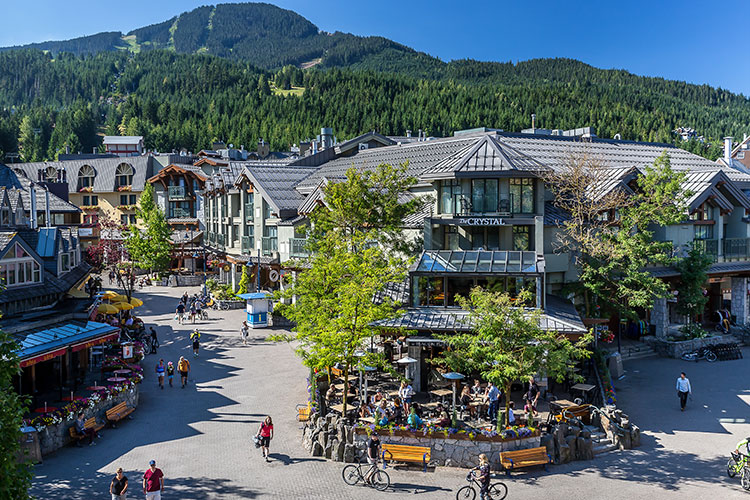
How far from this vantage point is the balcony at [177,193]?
8150 centimetres

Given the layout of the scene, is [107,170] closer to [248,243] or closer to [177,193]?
[177,193]

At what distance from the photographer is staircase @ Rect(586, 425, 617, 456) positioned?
24500 mm

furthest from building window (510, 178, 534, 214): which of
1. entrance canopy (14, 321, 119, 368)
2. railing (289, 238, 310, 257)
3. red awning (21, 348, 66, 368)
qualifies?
red awning (21, 348, 66, 368)

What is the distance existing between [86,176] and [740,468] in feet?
295

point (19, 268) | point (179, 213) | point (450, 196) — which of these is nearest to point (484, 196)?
point (450, 196)

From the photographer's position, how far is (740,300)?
4538 cm

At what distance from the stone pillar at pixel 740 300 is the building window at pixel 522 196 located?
2107 centimetres

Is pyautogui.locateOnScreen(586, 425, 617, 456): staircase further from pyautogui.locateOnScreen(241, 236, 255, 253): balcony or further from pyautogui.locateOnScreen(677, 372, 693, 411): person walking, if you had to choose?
pyautogui.locateOnScreen(241, 236, 255, 253): balcony

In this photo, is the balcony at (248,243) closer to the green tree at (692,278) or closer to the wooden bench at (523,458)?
the green tree at (692,278)

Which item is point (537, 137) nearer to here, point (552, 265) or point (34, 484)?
point (552, 265)

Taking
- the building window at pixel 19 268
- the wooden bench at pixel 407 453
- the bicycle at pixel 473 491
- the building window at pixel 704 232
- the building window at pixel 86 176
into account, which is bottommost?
the bicycle at pixel 473 491

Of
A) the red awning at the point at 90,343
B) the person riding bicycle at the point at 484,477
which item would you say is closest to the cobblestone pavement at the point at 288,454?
the person riding bicycle at the point at 484,477

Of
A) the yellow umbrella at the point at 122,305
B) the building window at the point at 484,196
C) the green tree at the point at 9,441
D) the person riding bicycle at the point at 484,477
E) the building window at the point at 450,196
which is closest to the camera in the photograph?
the green tree at the point at 9,441

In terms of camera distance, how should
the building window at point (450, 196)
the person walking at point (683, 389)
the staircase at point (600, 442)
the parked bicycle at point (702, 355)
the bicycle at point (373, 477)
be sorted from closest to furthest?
the bicycle at point (373, 477) < the staircase at point (600, 442) < the person walking at point (683, 389) < the building window at point (450, 196) < the parked bicycle at point (702, 355)
